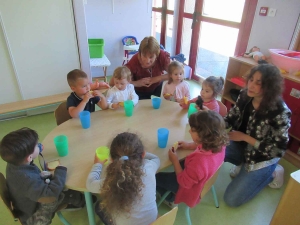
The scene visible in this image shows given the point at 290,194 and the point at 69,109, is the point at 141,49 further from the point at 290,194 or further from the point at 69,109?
the point at 290,194

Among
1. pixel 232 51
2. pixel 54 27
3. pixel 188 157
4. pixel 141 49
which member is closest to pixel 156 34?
pixel 232 51

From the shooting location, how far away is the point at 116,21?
15.0ft

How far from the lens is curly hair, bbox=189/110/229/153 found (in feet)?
4.35

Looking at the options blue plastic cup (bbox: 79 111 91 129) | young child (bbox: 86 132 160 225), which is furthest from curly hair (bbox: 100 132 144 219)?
blue plastic cup (bbox: 79 111 91 129)

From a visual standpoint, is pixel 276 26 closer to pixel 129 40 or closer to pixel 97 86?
pixel 97 86

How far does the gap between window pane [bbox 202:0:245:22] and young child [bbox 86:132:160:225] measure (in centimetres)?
348

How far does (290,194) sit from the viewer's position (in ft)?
3.11

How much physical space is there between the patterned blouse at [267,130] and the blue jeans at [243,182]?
95 millimetres

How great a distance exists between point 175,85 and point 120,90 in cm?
66

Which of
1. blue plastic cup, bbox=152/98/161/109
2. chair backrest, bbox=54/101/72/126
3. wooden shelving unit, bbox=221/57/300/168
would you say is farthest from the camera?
wooden shelving unit, bbox=221/57/300/168

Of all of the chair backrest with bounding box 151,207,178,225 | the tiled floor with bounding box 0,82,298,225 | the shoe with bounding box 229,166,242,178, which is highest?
the chair backrest with bounding box 151,207,178,225

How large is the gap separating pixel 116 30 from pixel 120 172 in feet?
13.8

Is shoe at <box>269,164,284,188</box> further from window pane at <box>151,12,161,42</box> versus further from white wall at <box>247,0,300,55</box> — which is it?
window pane at <box>151,12,161,42</box>

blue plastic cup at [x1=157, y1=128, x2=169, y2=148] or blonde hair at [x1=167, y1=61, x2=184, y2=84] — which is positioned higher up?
blonde hair at [x1=167, y1=61, x2=184, y2=84]
